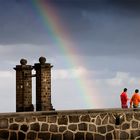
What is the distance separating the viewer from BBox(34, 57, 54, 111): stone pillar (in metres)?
25.5

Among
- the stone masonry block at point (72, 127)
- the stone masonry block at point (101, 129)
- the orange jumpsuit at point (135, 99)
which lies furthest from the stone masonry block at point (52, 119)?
the orange jumpsuit at point (135, 99)

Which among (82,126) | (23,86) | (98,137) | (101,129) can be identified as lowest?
(98,137)

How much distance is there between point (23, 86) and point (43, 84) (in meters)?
0.97

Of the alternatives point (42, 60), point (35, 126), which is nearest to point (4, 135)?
point (35, 126)

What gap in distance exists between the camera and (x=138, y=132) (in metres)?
19.1

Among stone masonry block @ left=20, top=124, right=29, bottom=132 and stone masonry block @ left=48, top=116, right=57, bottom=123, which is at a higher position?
stone masonry block @ left=48, top=116, right=57, bottom=123

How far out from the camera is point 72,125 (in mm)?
18359

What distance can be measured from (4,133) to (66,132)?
212cm

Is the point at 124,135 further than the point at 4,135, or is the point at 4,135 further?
the point at 124,135

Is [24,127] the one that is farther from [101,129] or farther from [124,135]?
[124,135]

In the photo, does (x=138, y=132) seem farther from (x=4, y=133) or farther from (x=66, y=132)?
(x=4, y=133)

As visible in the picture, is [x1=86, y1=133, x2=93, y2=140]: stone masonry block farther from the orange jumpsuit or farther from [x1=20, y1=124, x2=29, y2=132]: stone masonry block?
the orange jumpsuit

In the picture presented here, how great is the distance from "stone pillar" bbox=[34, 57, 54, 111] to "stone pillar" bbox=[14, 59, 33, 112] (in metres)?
0.38

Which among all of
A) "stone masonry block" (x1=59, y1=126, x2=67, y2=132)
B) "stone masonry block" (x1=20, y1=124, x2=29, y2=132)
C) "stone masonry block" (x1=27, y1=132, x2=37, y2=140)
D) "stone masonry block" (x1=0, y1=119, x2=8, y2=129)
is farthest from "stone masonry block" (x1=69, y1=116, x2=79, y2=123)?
"stone masonry block" (x1=0, y1=119, x2=8, y2=129)
